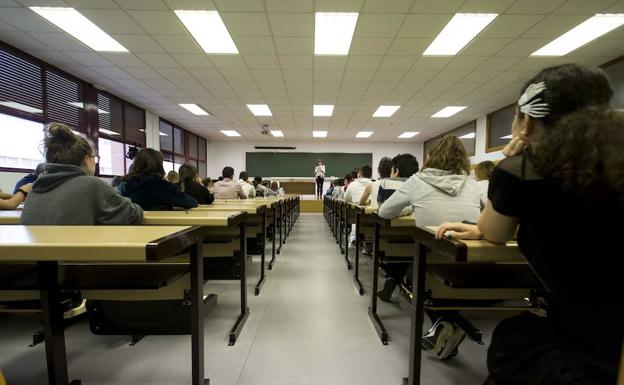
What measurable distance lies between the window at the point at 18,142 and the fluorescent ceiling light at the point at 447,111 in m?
7.31

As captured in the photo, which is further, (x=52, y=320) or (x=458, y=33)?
(x=458, y=33)

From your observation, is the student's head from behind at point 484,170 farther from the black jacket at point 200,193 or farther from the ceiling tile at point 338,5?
the black jacket at point 200,193

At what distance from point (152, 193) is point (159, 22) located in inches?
92.8

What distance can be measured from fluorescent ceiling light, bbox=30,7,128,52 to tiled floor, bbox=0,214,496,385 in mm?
3109

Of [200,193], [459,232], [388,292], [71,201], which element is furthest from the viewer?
[200,193]

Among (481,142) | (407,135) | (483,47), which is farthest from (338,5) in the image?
(407,135)

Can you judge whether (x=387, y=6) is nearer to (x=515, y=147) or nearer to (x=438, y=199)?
(x=438, y=199)

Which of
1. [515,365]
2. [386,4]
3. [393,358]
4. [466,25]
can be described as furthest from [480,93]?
[515,365]

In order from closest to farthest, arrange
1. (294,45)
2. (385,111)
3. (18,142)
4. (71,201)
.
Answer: (71,201) < (294,45) < (18,142) < (385,111)

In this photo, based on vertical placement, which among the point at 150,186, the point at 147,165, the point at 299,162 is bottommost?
the point at 150,186

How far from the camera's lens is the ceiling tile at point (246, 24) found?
118 inches

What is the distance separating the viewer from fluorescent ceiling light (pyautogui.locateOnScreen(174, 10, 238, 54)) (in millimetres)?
3035

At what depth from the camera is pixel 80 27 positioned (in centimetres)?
333

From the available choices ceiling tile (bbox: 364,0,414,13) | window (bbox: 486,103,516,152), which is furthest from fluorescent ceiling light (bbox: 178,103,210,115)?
window (bbox: 486,103,516,152)
